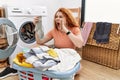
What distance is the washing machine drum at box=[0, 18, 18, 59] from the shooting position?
204 centimetres

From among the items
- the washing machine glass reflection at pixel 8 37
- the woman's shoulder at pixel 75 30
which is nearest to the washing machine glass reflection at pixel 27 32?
the washing machine glass reflection at pixel 8 37

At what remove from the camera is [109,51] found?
2.28 metres

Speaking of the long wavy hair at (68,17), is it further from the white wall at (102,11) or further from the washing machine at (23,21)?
the white wall at (102,11)

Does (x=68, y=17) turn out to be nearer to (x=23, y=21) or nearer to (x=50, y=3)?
(x=23, y=21)

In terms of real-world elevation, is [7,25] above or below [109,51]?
above

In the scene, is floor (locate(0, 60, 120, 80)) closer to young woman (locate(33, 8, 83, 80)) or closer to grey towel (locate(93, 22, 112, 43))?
young woman (locate(33, 8, 83, 80))

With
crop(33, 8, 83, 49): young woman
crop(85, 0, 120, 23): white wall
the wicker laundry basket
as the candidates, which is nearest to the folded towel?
the wicker laundry basket

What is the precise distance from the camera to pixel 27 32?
233 cm

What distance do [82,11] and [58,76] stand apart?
1.69m

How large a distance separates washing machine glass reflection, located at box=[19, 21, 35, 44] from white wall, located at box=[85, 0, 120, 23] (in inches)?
40.4

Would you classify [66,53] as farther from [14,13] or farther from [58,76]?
[14,13]

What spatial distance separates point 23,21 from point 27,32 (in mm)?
190

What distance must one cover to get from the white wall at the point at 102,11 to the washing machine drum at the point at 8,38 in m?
1.33

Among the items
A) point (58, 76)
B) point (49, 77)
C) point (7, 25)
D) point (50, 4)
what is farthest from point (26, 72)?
point (50, 4)
